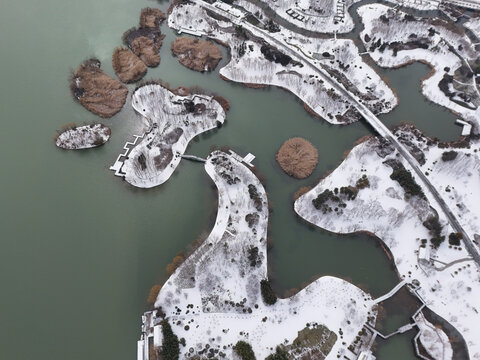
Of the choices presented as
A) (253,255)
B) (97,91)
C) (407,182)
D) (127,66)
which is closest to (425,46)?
(407,182)

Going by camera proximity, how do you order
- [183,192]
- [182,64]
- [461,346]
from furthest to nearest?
1. [182,64]
2. [183,192]
3. [461,346]

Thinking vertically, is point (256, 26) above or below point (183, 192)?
above

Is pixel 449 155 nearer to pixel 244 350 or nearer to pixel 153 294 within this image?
pixel 244 350

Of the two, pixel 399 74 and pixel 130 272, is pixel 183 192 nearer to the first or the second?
pixel 130 272

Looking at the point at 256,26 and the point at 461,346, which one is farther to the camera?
the point at 256,26

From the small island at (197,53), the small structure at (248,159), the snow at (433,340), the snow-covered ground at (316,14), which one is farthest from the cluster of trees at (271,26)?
the snow at (433,340)

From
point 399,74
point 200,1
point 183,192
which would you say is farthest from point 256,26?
point 183,192
